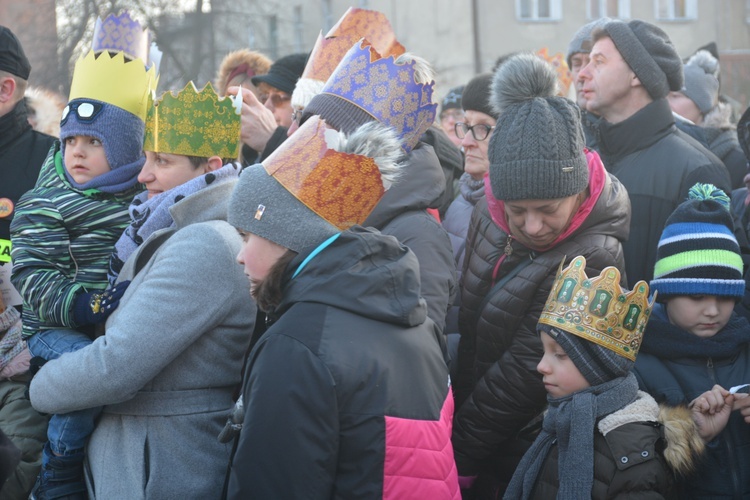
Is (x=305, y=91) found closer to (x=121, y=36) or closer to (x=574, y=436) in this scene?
(x=121, y=36)

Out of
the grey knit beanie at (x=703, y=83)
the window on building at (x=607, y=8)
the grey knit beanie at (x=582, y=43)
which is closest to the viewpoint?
the grey knit beanie at (x=582, y=43)

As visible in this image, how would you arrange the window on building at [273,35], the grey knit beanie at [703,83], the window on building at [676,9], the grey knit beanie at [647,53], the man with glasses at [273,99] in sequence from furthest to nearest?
the window on building at [273,35] → the window on building at [676,9] → the grey knit beanie at [703,83] → the man with glasses at [273,99] → the grey knit beanie at [647,53]

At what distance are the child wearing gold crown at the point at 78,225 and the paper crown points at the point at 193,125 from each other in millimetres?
285

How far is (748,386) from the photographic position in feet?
11.6

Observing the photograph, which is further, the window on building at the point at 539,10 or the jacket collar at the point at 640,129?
the window on building at the point at 539,10

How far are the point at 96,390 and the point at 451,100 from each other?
17.2 ft

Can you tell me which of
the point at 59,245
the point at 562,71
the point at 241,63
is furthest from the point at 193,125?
the point at 562,71

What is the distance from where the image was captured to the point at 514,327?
379 cm

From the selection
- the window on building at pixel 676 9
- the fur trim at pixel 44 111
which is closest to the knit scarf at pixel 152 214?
the fur trim at pixel 44 111

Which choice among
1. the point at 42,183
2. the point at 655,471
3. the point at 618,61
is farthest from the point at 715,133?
the point at 42,183

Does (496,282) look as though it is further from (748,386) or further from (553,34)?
(553,34)

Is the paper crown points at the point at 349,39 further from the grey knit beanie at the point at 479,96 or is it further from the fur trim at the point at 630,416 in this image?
the fur trim at the point at 630,416

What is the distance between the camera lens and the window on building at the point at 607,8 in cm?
3172

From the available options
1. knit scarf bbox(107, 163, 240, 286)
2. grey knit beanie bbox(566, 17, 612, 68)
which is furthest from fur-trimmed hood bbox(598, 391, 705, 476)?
grey knit beanie bbox(566, 17, 612, 68)
